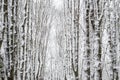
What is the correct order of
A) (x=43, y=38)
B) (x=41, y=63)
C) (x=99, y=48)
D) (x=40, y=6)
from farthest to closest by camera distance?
(x=41, y=63)
(x=43, y=38)
(x=40, y=6)
(x=99, y=48)

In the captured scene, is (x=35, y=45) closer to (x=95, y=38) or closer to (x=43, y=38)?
(x=43, y=38)

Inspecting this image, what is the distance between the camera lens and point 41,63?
1748cm

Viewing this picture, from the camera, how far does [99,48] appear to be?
5.01m

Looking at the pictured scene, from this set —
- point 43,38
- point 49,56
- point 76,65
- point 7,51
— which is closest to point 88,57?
point 7,51

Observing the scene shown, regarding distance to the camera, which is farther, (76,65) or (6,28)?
(76,65)

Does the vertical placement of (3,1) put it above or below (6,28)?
above

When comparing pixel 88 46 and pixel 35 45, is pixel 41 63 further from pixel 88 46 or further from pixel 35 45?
pixel 88 46

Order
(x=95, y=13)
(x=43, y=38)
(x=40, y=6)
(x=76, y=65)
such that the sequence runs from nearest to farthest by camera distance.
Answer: (x=95, y=13)
(x=76, y=65)
(x=40, y=6)
(x=43, y=38)

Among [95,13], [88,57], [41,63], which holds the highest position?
[95,13]

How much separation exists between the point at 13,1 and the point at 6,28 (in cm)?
94

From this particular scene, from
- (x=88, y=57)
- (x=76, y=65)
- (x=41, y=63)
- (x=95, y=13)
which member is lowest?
(x=41, y=63)

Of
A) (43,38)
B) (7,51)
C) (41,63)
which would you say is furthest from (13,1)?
(41,63)

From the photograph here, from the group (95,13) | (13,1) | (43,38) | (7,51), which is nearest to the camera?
(95,13)

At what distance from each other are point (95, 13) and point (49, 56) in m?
31.4
